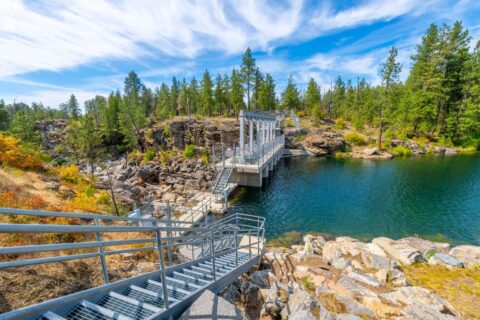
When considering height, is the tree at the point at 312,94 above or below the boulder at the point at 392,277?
above

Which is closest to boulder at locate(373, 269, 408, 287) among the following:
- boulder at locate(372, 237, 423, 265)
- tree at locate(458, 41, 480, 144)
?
boulder at locate(372, 237, 423, 265)

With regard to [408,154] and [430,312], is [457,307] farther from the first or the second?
[408,154]

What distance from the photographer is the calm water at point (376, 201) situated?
13.4m

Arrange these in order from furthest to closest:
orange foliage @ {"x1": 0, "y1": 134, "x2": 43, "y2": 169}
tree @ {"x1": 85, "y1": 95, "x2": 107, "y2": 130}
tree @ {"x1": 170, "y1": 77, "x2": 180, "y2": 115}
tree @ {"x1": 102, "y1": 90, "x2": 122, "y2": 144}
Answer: tree @ {"x1": 85, "y1": 95, "x2": 107, "y2": 130}, tree @ {"x1": 170, "y1": 77, "x2": 180, "y2": 115}, tree @ {"x1": 102, "y1": 90, "x2": 122, "y2": 144}, orange foliage @ {"x1": 0, "y1": 134, "x2": 43, "y2": 169}

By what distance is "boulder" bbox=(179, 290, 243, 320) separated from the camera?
10.3ft

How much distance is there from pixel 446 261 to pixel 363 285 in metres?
3.89

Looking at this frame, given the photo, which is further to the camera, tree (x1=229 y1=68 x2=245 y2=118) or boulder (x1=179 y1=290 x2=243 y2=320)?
tree (x1=229 y1=68 x2=245 y2=118)

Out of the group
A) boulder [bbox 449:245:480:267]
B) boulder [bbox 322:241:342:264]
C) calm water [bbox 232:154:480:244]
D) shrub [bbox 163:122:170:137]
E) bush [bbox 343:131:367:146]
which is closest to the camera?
boulder [bbox 449:245:480:267]

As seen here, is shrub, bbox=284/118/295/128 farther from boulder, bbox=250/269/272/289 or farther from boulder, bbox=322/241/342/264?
boulder, bbox=250/269/272/289

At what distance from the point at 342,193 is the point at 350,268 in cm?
1287

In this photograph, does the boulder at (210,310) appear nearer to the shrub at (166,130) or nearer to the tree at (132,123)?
the shrub at (166,130)

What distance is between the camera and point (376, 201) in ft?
56.5

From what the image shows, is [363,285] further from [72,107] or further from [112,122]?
[72,107]

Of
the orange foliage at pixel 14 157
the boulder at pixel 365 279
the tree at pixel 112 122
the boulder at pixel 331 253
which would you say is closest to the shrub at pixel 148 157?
the tree at pixel 112 122
